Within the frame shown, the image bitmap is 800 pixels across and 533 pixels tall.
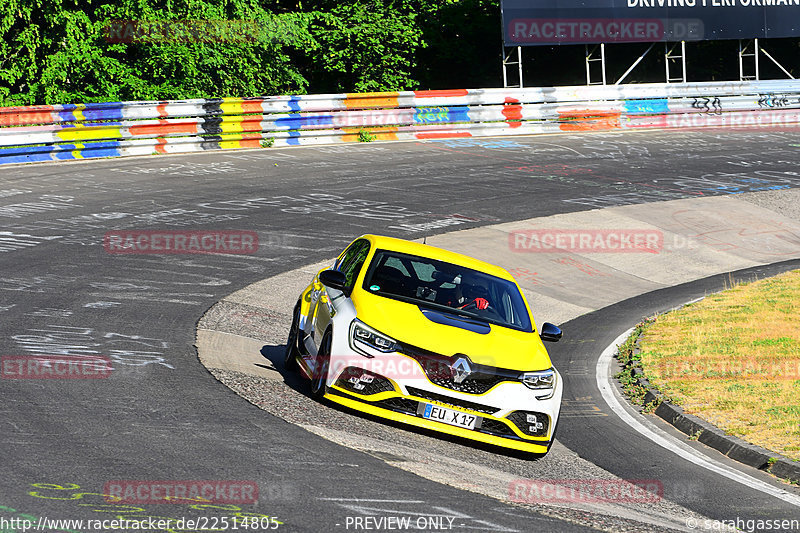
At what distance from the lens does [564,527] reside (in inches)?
252

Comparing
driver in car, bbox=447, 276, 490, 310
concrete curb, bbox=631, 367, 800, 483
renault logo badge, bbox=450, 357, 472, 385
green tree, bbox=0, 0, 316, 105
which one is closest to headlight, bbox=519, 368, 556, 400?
renault logo badge, bbox=450, 357, 472, 385

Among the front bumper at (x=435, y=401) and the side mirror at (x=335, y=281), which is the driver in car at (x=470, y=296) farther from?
the front bumper at (x=435, y=401)

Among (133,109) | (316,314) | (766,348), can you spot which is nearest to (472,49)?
(133,109)

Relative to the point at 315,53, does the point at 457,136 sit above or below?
below

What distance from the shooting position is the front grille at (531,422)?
8.24m

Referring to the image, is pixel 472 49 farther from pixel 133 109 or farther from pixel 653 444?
pixel 653 444

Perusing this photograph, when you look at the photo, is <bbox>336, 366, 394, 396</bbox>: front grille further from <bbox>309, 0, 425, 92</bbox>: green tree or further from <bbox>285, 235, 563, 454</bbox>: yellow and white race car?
<bbox>309, 0, 425, 92</bbox>: green tree

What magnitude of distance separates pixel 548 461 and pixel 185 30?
2500cm

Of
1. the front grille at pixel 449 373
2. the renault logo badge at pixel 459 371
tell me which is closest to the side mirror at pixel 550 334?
the front grille at pixel 449 373

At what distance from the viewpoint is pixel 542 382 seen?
27.9ft

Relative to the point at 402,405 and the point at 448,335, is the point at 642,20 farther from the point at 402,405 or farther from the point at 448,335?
the point at 402,405

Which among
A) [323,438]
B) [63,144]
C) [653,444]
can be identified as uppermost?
[63,144]

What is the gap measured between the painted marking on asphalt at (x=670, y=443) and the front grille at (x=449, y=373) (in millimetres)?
2160

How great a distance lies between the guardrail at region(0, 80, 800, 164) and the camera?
24.5 metres
